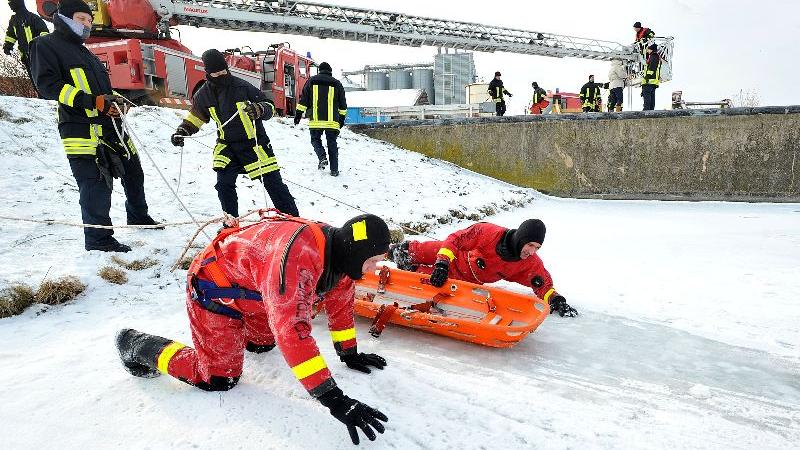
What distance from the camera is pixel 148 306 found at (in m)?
3.25

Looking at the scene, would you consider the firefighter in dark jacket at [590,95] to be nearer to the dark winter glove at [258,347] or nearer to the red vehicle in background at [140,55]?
the red vehicle in background at [140,55]

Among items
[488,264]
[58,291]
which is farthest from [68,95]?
[488,264]

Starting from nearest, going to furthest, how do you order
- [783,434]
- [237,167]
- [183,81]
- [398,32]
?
[783,434] → [237,167] → [183,81] → [398,32]

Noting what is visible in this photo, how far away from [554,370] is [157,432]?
1.98 m

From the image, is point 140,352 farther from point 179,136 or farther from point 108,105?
point 179,136

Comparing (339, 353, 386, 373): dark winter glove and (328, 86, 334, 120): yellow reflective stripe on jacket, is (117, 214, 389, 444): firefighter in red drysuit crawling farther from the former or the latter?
(328, 86, 334, 120): yellow reflective stripe on jacket

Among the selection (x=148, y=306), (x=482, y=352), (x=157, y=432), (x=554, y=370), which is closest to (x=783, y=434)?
(x=554, y=370)

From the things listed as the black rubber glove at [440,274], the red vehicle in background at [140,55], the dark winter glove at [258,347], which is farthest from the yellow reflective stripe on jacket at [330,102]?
the dark winter glove at [258,347]

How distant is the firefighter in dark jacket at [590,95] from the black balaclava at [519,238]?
11235mm

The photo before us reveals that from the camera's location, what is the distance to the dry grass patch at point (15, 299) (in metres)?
2.90

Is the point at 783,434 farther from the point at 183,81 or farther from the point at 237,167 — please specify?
the point at 183,81

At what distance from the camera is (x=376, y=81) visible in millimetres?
39094

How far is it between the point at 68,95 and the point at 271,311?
9.71 ft

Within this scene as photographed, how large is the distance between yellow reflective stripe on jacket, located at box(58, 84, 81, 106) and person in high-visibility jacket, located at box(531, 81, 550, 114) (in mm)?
13330
